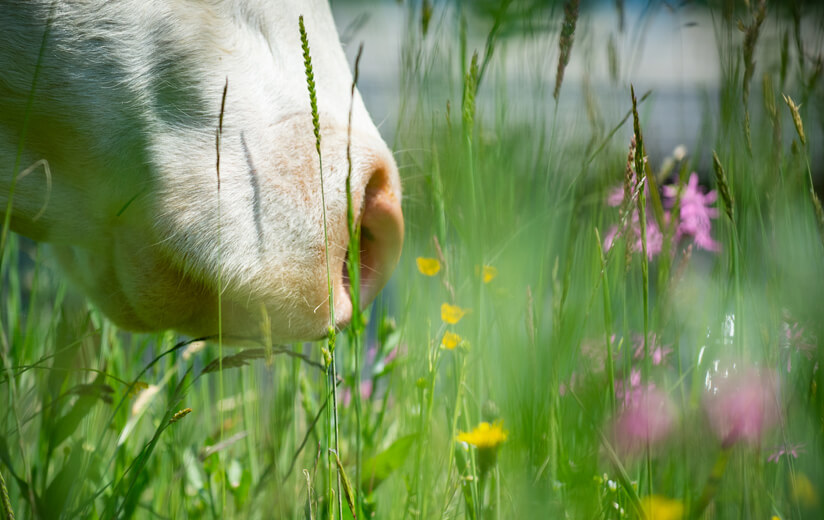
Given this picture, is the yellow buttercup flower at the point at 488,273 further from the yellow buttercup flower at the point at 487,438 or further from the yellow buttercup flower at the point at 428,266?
the yellow buttercup flower at the point at 487,438

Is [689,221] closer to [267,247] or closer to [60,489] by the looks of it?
[267,247]

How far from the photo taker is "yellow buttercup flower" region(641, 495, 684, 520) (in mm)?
726

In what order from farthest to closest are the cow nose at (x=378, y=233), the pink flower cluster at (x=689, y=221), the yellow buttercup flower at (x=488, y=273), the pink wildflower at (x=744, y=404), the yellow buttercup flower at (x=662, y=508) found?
the pink flower cluster at (x=689, y=221)
the cow nose at (x=378, y=233)
the yellow buttercup flower at (x=488, y=273)
the pink wildflower at (x=744, y=404)
the yellow buttercup flower at (x=662, y=508)

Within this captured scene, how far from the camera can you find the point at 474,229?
1.04 m

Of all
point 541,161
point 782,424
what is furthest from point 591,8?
point 782,424

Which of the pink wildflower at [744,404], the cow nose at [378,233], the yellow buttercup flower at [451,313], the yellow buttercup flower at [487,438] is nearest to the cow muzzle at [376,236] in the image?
the cow nose at [378,233]

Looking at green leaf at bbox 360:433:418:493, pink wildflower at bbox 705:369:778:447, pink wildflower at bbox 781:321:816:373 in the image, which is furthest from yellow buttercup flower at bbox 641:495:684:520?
green leaf at bbox 360:433:418:493

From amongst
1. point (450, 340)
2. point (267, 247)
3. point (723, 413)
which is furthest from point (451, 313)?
point (723, 413)

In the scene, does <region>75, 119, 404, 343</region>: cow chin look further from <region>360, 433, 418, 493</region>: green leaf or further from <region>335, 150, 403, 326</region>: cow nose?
<region>360, 433, 418, 493</region>: green leaf

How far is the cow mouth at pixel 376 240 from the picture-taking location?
114 cm

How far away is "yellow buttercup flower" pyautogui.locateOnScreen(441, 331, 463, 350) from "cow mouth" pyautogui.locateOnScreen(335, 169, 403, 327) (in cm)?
15

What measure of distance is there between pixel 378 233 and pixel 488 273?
7.4 inches

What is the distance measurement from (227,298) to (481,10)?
2.41 feet

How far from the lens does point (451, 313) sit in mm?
1100
